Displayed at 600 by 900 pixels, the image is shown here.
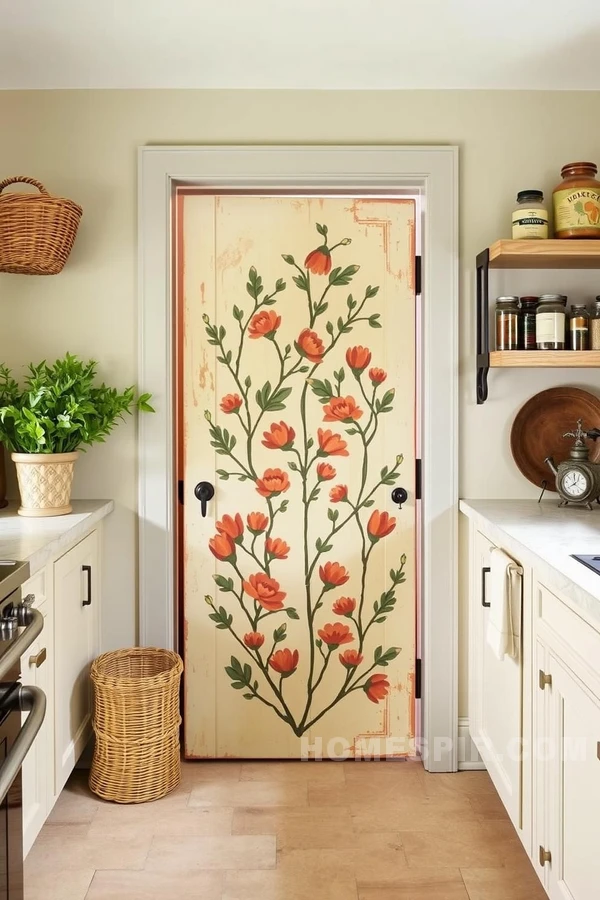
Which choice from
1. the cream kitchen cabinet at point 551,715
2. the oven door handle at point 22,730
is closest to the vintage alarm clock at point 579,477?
the cream kitchen cabinet at point 551,715

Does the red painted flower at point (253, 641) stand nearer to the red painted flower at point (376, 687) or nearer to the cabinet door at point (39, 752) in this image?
the red painted flower at point (376, 687)

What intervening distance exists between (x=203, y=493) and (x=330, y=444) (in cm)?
49

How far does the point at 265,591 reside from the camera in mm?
2859

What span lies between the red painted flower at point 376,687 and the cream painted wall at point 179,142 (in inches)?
46.6

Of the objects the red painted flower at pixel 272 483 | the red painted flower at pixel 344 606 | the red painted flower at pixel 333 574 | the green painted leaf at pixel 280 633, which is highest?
the red painted flower at pixel 272 483

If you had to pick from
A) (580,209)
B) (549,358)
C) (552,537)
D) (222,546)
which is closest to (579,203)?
(580,209)

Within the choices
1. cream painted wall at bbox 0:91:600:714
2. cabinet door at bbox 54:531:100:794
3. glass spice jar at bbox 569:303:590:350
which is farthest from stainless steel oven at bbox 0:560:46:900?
glass spice jar at bbox 569:303:590:350

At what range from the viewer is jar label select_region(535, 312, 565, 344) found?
8.24 feet

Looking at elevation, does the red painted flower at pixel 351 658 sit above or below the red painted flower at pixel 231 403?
below

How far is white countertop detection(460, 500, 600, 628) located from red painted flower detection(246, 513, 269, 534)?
2.31ft

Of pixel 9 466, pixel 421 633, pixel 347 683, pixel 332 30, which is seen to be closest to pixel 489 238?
pixel 332 30

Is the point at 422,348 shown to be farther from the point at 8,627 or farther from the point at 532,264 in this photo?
the point at 8,627

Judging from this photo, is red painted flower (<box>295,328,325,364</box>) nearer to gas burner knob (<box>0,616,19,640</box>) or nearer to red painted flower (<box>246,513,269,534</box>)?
red painted flower (<box>246,513,269,534</box>)

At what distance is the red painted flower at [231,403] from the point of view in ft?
9.27
